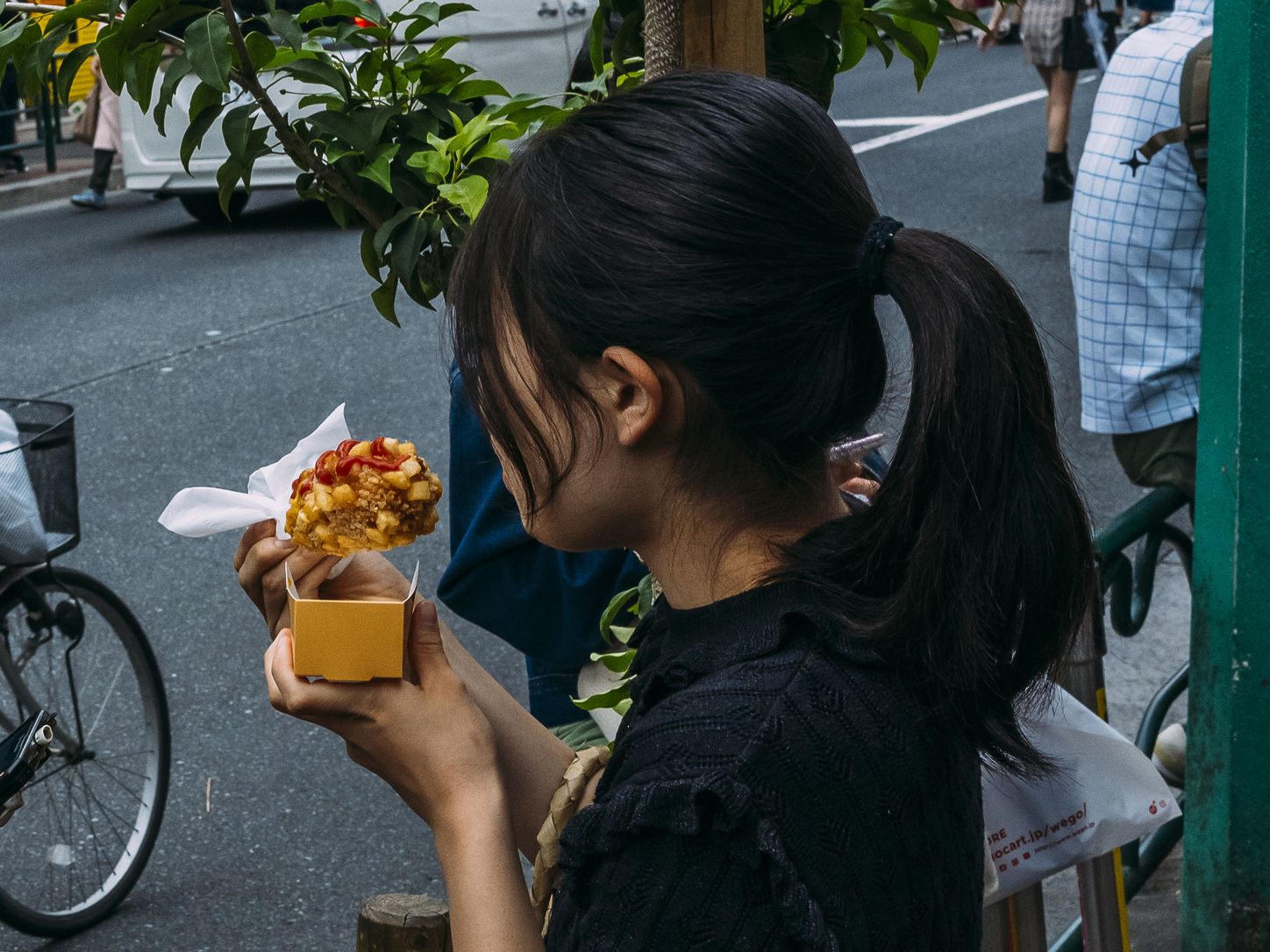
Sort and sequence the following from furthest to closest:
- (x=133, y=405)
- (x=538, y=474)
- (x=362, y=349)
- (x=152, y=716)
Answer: (x=362, y=349) < (x=133, y=405) < (x=152, y=716) < (x=538, y=474)

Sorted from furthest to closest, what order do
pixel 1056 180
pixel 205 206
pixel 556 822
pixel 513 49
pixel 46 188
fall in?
pixel 46 188 < pixel 205 206 < pixel 1056 180 < pixel 513 49 < pixel 556 822

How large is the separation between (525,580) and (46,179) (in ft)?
36.4

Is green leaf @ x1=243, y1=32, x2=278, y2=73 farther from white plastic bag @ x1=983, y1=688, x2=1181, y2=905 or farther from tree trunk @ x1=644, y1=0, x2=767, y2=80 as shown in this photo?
white plastic bag @ x1=983, y1=688, x2=1181, y2=905

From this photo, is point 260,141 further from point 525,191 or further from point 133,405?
point 133,405

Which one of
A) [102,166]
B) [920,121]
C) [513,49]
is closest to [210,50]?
[513,49]

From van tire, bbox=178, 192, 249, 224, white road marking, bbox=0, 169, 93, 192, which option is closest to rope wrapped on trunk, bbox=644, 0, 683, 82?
van tire, bbox=178, 192, 249, 224

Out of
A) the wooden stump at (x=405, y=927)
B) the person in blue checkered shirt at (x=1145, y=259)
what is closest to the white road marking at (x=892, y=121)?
the person in blue checkered shirt at (x=1145, y=259)

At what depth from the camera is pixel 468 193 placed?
1580mm

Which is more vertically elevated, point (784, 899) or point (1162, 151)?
point (1162, 151)

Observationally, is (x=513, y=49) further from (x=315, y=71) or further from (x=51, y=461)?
(x=315, y=71)

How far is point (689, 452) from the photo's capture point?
1185 mm

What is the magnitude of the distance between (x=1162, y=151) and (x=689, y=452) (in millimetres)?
1886

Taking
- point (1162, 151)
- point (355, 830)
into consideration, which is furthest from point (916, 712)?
point (355, 830)

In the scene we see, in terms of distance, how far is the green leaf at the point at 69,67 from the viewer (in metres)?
1.65
